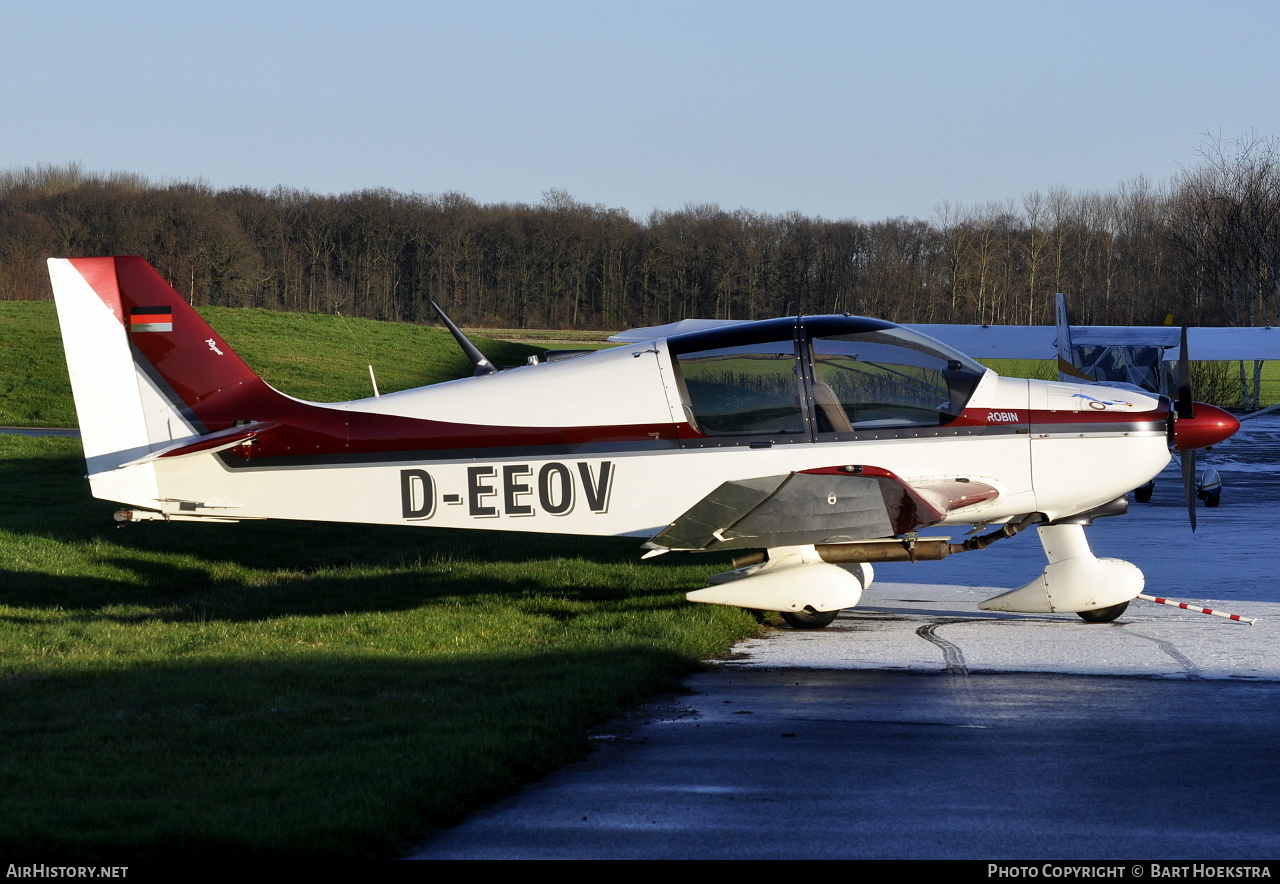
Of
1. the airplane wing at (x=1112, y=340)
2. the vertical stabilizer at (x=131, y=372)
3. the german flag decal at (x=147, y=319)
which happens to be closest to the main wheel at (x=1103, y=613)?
the vertical stabilizer at (x=131, y=372)

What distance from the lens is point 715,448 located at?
8461mm

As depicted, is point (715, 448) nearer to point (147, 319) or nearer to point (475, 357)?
point (475, 357)

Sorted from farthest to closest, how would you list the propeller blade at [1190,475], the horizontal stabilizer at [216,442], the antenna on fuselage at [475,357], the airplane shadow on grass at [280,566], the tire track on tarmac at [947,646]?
the airplane shadow on grass at [280,566] < the antenna on fuselage at [475,357] < the propeller blade at [1190,475] < the horizontal stabilizer at [216,442] < the tire track on tarmac at [947,646]

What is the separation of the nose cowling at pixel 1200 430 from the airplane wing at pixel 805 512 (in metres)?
2.08

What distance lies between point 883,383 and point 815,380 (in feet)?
1.70

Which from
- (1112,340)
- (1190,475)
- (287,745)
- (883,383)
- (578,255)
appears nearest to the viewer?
(287,745)

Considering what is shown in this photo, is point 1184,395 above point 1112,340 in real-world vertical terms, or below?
below

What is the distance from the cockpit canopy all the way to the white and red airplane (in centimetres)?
1

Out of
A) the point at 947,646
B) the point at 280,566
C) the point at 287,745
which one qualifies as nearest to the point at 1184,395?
the point at 947,646

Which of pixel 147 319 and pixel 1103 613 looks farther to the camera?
pixel 147 319

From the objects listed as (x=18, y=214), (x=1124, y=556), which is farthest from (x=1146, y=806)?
(x=18, y=214)

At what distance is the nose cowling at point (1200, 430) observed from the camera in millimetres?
8656

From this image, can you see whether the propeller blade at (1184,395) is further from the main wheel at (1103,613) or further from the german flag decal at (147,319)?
the german flag decal at (147,319)

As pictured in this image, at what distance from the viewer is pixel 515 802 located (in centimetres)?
477
